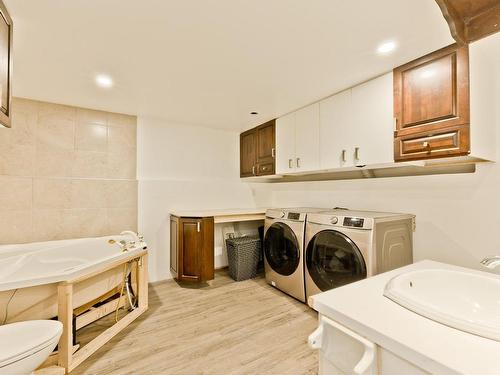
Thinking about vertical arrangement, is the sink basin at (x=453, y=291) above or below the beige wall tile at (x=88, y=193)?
below

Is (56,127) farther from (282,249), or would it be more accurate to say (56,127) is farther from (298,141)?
(282,249)

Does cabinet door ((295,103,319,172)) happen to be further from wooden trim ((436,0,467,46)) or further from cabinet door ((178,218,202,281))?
wooden trim ((436,0,467,46))

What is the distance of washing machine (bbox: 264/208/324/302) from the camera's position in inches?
92.8

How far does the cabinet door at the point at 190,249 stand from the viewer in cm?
271

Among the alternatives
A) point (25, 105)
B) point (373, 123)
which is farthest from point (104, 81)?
point (373, 123)

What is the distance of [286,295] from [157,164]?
7.54 ft

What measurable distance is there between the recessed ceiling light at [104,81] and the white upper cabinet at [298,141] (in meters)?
1.84

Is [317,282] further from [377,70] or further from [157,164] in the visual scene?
[157,164]

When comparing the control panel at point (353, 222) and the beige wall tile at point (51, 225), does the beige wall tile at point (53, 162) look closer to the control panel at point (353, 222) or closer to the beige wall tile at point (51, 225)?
the beige wall tile at point (51, 225)

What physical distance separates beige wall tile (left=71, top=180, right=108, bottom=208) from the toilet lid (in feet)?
4.92

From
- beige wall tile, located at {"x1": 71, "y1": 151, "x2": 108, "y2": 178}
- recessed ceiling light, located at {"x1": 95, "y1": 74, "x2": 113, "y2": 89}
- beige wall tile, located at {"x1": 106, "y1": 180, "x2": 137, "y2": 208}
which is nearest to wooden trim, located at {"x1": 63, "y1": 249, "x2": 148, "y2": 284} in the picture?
beige wall tile, located at {"x1": 106, "y1": 180, "x2": 137, "y2": 208}

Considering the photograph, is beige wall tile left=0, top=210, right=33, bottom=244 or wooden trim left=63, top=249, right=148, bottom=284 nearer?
wooden trim left=63, top=249, right=148, bottom=284

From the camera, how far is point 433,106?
156cm

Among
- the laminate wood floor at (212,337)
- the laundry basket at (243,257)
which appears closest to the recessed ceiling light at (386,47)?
the laminate wood floor at (212,337)
